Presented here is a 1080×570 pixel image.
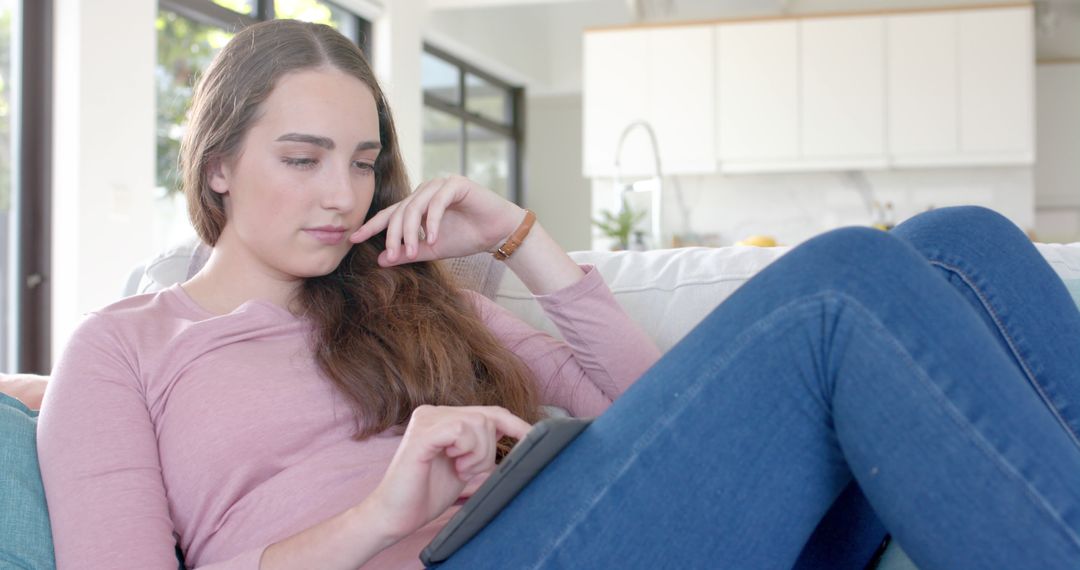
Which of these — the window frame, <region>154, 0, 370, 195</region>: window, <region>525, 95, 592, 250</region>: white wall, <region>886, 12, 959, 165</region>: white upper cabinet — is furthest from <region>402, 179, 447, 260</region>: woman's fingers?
<region>525, 95, 592, 250</region>: white wall

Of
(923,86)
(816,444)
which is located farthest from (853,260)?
(923,86)

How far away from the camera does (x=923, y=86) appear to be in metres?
6.09

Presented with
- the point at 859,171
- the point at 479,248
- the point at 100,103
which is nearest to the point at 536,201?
the point at 859,171

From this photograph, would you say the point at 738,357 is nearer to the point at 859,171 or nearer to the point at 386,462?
the point at 386,462

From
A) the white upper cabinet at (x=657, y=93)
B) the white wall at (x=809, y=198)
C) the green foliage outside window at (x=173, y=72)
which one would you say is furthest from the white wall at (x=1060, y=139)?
the green foliage outside window at (x=173, y=72)

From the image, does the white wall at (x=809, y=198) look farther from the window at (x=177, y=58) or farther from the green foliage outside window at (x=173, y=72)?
the green foliage outside window at (x=173, y=72)

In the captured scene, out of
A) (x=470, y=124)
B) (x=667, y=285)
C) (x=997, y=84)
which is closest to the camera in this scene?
(x=667, y=285)

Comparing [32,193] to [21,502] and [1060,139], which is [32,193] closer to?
[21,502]

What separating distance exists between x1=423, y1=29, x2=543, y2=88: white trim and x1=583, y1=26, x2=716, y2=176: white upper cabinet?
119 cm

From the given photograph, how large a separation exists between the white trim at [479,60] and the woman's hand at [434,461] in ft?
20.5

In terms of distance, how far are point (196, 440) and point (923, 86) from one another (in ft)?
18.6

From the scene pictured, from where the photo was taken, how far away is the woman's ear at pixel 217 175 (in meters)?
1.40

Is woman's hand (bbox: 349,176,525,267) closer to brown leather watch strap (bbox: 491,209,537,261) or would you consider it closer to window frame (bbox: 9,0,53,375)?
brown leather watch strap (bbox: 491,209,537,261)

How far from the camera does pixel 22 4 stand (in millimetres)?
3896
